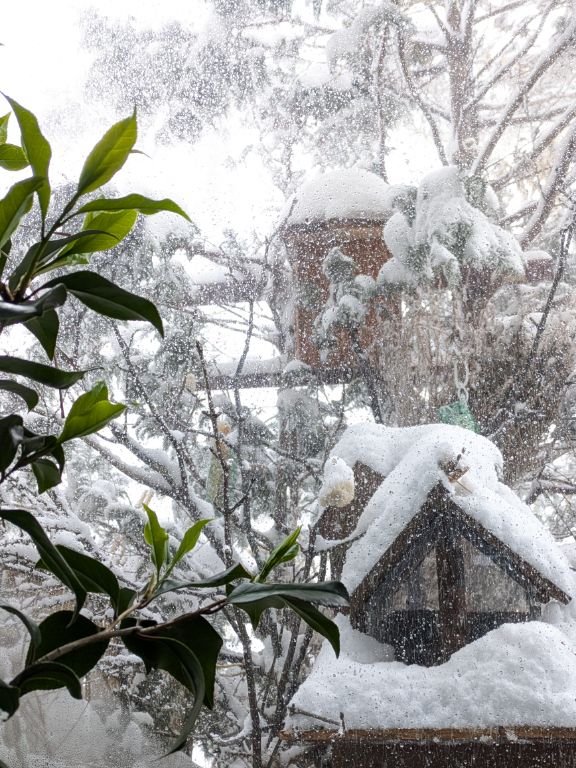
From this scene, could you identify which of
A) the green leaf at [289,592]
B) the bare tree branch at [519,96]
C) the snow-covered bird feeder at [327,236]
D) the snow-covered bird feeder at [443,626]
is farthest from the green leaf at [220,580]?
the bare tree branch at [519,96]

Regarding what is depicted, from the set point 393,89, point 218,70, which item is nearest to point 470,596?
point 393,89

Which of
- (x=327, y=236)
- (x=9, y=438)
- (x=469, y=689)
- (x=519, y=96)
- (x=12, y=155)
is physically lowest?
(x=469, y=689)

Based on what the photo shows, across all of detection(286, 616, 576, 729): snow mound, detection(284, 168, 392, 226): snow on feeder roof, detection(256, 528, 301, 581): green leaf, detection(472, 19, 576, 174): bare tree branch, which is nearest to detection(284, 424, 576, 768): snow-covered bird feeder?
detection(286, 616, 576, 729): snow mound

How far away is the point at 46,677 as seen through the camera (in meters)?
0.25

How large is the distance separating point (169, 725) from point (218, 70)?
1582 mm

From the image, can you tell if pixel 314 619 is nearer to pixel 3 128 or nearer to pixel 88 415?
pixel 88 415

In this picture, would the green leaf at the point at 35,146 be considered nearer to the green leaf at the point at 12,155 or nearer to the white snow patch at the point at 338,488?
the green leaf at the point at 12,155

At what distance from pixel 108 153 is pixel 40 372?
73 mm

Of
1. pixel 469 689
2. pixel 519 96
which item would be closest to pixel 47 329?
pixel 469 689

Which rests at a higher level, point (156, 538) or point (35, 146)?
point (35, 146)

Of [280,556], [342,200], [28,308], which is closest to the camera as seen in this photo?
[28,308]

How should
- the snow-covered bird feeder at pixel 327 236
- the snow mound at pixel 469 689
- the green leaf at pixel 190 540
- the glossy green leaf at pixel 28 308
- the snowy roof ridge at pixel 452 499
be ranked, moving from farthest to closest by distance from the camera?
the snow-covered bird feeder at pixel 327 236, the snowy roof ridge at pixel 452 499, the snow mound at pixel 469 689, the green leaf at pixel 190 540, the glossy green leaf at pixel 28 308

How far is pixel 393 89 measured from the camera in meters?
1.87

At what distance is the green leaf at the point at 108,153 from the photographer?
0.76ft
